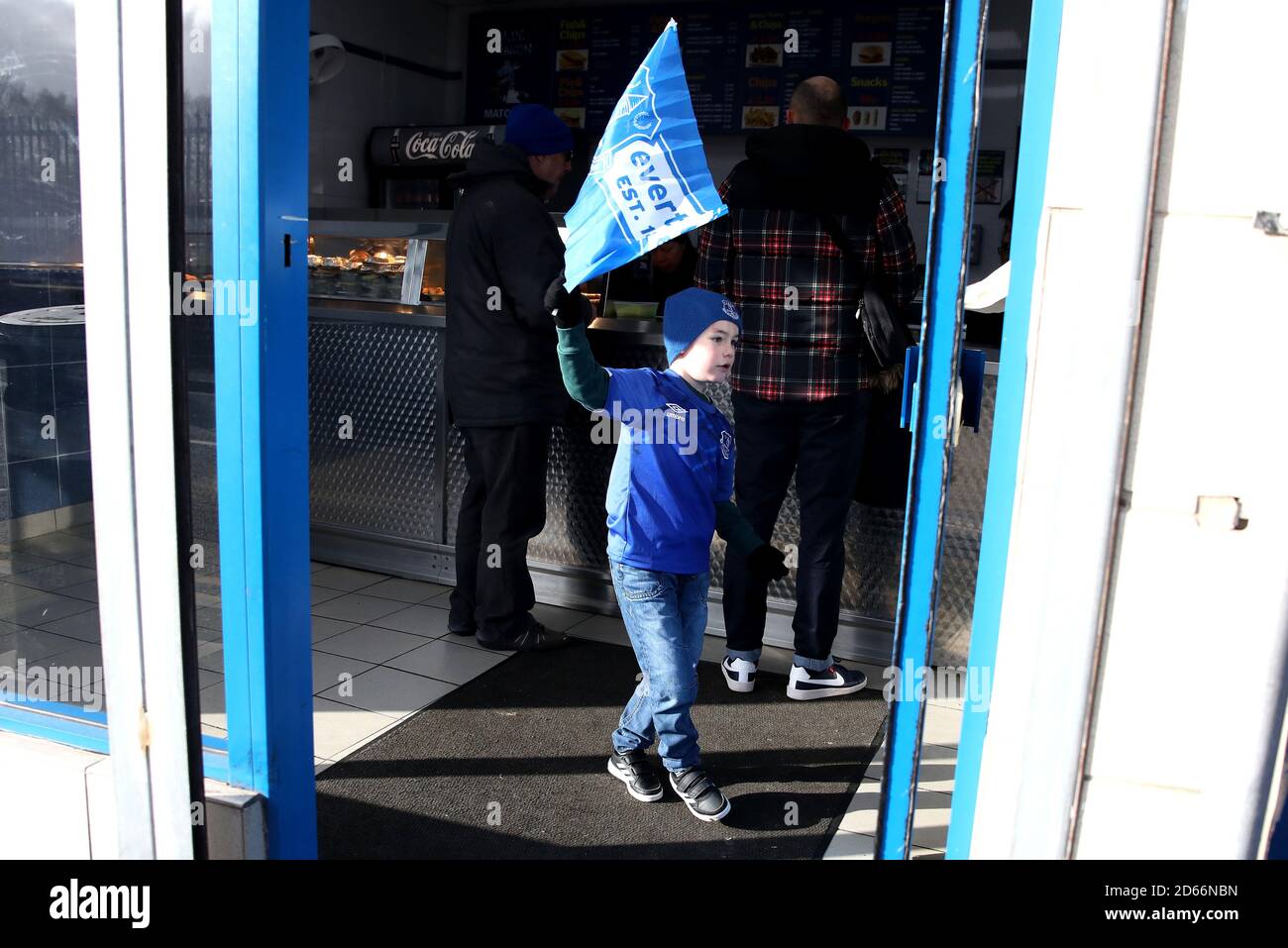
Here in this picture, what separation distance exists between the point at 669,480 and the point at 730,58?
5.78 metres

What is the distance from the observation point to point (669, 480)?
261cm

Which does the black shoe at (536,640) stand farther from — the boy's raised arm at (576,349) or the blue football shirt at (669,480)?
the boy's raised arm at (576,349)

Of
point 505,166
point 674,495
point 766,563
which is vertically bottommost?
point 766,563

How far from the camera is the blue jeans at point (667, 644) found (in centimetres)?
264

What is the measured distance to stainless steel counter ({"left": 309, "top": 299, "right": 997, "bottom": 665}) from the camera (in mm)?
3928

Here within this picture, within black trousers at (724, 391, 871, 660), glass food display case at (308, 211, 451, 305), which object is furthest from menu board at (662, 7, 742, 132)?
black trousers at (724, 391, 871, 660)

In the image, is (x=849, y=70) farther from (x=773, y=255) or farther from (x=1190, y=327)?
(x=1190, y=327)

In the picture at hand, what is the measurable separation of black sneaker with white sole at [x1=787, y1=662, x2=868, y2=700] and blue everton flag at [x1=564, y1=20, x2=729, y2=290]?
7.09 ft

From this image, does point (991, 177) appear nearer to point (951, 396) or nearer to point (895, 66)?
point (895, 66)

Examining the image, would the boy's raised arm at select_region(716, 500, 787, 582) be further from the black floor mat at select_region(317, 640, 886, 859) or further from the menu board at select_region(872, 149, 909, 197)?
the menu board at select_region(872, 149, 909, 197)

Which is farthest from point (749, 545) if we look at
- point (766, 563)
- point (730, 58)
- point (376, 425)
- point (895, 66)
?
point (730, 58)

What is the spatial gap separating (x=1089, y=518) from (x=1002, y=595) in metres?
0.21

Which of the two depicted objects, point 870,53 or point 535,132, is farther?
point 870,53

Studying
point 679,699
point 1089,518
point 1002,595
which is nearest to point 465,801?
point 679,699
